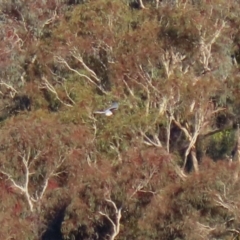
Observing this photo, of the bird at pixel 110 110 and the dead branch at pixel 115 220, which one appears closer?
the dead branch at pixel 115 220

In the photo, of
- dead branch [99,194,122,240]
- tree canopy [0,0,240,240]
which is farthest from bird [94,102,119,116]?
dead branch [99,194,122,240]

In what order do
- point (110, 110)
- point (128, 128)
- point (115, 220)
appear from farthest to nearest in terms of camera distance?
1. point (110, 110)
2. point (128, 128)
3. point (115, 220)

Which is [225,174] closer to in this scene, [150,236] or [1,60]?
[150,236]

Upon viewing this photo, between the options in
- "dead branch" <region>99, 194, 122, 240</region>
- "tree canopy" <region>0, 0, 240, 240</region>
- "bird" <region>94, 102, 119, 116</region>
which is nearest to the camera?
"tree canopy" <region>0, 0, 240, 240</region>

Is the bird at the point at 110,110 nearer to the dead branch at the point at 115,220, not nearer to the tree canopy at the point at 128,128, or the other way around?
the tree canopy at the point at 128,128

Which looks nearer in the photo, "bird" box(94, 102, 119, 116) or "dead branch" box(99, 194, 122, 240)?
"dead branch" box(99, 194, 122, 240)

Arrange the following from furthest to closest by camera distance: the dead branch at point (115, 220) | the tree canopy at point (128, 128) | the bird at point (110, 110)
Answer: the bird at point (110, 110)
the dead branch at point (115, 220)
the tree canopy at point (128, 128)

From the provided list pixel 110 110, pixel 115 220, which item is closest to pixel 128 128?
pixel 110 110

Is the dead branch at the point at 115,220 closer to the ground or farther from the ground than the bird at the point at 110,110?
closer to the ground

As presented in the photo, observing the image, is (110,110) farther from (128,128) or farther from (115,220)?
(115,220)

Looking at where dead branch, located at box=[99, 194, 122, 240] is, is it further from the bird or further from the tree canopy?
the bird

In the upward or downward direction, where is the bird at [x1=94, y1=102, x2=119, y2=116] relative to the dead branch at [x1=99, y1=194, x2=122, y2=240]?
upward

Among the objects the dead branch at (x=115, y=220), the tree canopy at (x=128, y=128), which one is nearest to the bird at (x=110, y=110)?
the tree canopy at (x=128, y=128)
